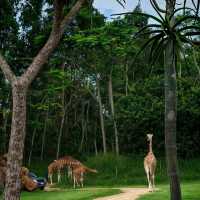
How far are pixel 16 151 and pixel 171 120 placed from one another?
364 centimetres

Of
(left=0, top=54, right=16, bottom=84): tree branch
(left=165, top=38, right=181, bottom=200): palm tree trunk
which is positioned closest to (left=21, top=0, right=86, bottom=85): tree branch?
(left=0, top=54, right=16, bottom=84): tree branch

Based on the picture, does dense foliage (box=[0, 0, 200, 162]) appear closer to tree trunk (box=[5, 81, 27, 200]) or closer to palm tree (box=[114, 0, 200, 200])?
tree trunk (box=[5, 81, 27, 200])

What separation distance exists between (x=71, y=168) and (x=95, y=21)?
7.25 metres

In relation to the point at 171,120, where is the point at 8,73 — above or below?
above

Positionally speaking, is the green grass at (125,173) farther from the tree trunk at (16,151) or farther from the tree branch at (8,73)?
the tree trunk at (16,151)

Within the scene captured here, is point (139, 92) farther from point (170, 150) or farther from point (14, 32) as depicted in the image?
point (170, 150)

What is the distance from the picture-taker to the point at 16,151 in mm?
11148

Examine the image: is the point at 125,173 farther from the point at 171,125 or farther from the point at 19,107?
the point at 171,125

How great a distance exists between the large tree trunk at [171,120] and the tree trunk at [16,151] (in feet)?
11.6

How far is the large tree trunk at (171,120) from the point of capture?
28.4ft

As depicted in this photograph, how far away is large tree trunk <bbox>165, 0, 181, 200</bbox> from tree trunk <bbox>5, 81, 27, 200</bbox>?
11.6 ft

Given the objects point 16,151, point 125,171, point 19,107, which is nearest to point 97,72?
point 125,171

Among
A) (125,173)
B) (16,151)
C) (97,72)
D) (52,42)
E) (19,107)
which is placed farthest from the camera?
(97,72)

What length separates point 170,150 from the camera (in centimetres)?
863
